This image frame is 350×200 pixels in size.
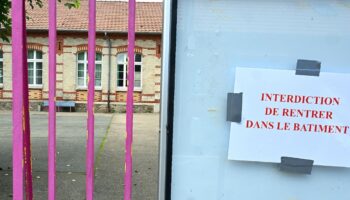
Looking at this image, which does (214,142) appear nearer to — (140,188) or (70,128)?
(140,188)

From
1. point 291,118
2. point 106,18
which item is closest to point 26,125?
point 291,118

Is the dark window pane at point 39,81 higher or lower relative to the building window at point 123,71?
lower

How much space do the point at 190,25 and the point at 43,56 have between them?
78.0 feet

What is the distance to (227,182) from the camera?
247cm

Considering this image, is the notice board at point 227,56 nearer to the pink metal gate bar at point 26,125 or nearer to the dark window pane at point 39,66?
the pink metal gate bar at point 26,125

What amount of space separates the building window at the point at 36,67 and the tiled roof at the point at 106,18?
1.72 m

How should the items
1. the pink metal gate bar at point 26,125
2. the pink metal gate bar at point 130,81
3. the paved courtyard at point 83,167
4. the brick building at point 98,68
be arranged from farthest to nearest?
the brick building at point 98,68 < the paved courtyard at point 83,167 < the pink metal gate bar at point 26,125 < the pink metal gate bar at point 130,81

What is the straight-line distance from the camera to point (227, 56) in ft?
7.76

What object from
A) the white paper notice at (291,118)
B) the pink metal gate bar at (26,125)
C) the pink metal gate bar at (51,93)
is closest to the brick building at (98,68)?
the pink metal gate bar at (26,125)

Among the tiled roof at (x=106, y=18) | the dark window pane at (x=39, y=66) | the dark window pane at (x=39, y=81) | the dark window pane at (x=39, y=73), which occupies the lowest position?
the dark window pane at (x=39, y=81)

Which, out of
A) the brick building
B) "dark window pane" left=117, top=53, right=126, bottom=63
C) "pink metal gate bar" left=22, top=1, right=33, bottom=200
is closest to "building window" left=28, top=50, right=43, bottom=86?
the brick building

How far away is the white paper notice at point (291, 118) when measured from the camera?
7.63 feet

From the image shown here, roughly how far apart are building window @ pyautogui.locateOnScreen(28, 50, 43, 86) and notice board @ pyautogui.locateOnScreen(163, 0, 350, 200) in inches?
929

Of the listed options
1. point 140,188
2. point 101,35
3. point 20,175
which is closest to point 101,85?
point 101,35
